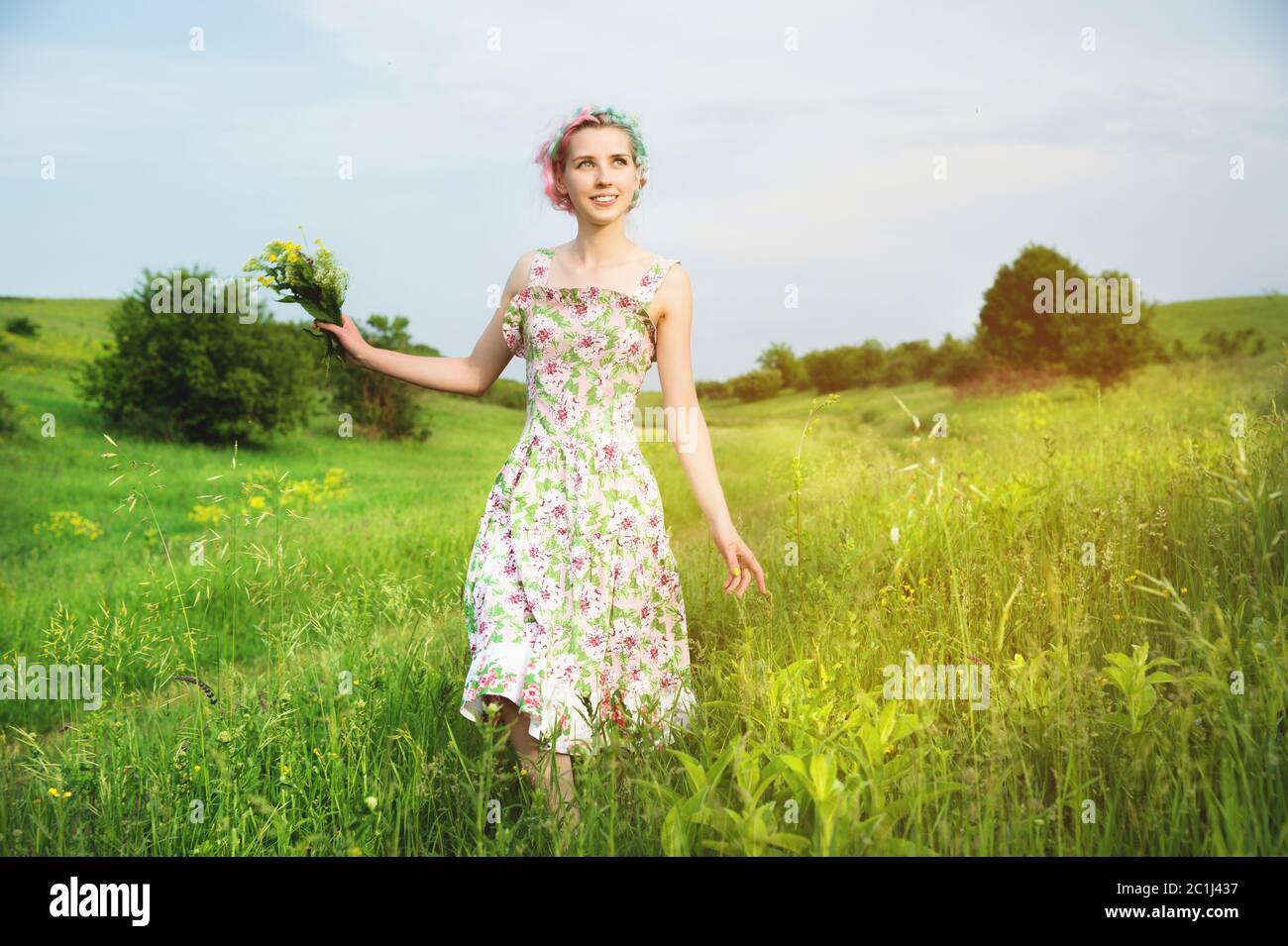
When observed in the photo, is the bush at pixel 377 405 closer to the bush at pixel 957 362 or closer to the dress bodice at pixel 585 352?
the bush at pixel 957 362

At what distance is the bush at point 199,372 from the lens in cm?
1536

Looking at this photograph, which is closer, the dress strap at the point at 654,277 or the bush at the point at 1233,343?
the dress strap at the point at 654,277

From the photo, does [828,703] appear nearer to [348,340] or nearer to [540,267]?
[540,267]

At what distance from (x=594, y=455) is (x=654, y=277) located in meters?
0.67

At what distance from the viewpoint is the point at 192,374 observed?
15.3 m

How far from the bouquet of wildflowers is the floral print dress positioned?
2.05ft

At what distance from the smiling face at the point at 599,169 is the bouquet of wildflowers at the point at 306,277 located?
3.01ft

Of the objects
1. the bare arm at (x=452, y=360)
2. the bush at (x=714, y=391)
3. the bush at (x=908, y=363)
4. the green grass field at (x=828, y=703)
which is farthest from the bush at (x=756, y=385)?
the bare arm at (x=452, y=360)

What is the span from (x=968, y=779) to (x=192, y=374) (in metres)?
14.9

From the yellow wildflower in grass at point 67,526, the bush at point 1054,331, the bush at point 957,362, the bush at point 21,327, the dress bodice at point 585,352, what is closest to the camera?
the dress bodice at point 585,352

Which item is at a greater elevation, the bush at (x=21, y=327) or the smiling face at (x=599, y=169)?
the bush at (x=21, y=327)

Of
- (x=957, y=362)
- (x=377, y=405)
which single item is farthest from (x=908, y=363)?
(x=377, y=405)

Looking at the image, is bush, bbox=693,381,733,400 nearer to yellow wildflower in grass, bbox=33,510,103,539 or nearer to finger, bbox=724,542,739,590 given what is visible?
yellow wildflower in grass, bbox=33,510,103,539

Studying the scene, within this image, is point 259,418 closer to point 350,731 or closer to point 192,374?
point 192,374
